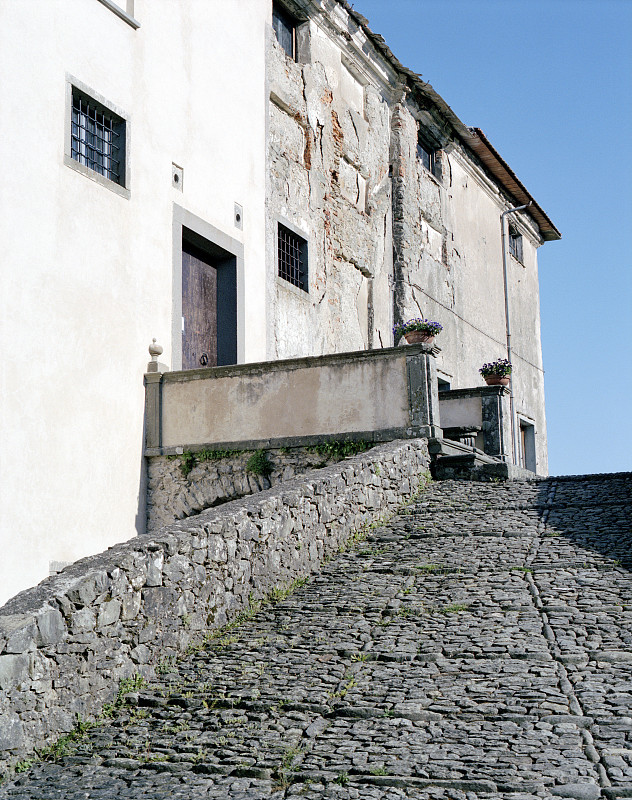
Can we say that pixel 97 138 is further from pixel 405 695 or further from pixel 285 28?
pixel 405 695

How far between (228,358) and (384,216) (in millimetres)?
6360

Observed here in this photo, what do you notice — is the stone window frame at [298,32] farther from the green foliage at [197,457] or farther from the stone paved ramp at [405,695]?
the stone paved ramp at [405,695]

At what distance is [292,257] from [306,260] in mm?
266

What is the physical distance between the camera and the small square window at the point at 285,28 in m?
15.6

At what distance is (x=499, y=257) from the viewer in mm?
24750

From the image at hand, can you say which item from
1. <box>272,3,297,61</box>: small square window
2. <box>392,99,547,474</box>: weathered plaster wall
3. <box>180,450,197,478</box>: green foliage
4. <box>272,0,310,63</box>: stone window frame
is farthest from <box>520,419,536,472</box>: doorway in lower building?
<box>180,450,197,478</box>: green foliage

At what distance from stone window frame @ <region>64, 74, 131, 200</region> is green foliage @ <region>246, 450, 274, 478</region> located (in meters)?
3.48

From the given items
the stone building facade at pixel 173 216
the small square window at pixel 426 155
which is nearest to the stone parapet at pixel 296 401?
the stone building facade at pixel 173 216

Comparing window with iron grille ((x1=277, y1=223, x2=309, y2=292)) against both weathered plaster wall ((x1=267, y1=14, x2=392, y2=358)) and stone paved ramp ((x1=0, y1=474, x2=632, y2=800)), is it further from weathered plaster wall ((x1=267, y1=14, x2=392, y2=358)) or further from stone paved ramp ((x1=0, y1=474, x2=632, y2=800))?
stone paved ramp ((x1=0, y1=474, x2=632, y2=800))

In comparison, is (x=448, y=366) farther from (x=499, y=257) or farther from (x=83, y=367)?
(x=83, y=367)

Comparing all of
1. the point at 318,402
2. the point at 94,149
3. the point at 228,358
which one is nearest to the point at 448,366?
the point at 228,358

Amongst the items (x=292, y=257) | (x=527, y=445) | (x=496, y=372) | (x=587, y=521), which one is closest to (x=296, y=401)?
(x=587, y=521)

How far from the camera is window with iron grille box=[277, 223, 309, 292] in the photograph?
15062 mm

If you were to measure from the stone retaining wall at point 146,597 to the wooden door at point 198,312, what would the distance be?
4573 mm
